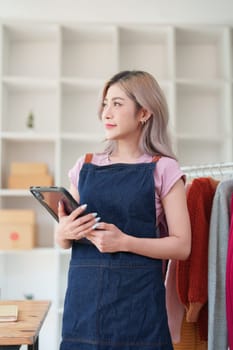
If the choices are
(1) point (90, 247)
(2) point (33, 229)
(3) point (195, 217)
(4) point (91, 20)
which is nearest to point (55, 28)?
(4) point (91, 20)

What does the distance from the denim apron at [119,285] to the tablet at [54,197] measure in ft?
0.22

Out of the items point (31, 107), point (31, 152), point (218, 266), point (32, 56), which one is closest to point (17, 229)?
point (31, 152)

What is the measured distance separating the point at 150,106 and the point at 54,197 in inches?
14.2

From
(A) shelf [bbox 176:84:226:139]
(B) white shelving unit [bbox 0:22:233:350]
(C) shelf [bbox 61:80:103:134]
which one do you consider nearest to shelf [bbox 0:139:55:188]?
(B) white shelving unit [bbox 0:22:233:350]

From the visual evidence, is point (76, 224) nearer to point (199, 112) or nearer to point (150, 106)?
point (150, 106)

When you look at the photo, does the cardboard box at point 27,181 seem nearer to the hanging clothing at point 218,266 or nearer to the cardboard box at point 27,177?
the cardboard box at point 27,177

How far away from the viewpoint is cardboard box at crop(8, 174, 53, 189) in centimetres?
267

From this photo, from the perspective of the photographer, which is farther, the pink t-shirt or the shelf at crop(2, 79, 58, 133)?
the shelf at crop(2, 79, 58, 133)

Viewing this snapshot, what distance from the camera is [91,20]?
113 inches

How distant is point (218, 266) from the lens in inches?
52.6

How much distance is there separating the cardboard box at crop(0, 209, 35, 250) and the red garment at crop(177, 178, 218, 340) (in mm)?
1382

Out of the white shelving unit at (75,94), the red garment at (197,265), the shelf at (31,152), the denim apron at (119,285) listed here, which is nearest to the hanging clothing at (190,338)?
the red garment at (197,265)

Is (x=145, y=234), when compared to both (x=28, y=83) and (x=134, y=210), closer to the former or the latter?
(x=134, y=210)

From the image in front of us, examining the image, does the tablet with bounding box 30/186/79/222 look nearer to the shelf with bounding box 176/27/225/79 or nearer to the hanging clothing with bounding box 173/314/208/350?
the hanging clothing with bounding box 173/314/208/350
